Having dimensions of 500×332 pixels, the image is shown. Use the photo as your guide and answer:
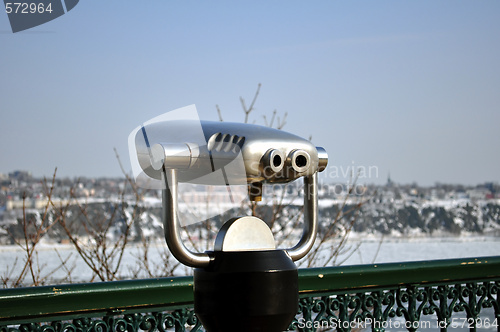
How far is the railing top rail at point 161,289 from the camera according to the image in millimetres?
1439

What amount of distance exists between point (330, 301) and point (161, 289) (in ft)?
1.76

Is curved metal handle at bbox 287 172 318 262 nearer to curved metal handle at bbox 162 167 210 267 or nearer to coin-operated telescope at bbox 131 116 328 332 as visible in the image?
coin-operated telescope at bbox 131 116 328 332

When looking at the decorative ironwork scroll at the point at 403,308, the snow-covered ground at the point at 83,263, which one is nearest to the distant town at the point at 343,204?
the snow-covered ground at the point at 83,263

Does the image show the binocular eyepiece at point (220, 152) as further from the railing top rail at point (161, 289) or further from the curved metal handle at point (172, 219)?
the railing top rail at point (161, 289)

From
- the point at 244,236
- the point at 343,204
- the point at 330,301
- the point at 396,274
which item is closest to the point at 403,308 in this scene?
the point at 396,274

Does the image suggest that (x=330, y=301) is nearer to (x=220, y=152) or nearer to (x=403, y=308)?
(x=403, y=308)

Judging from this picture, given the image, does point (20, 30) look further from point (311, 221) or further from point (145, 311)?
point (311, 221)

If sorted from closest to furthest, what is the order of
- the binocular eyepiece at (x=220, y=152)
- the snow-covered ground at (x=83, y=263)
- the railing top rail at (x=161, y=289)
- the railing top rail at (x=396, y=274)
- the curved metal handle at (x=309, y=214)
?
1. the binocular eyepiece at (x=220, y=152)
2. the curved metal handle at (x=309, y=214)
3. the railing top rail at (x=161, y=289)
4. the railing top rail at (x=396, y=274)
5. the snow-covered ground at (x=83, y=263)

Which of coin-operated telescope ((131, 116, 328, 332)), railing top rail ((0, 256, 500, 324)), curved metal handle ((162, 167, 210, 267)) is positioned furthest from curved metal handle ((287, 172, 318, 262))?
→ railing top rail ((0, 256, 500, 324))

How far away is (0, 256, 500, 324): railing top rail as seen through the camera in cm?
144

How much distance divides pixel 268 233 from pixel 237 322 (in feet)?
0.53

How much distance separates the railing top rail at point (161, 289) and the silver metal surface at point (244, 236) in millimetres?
565

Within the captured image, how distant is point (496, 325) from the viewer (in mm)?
2252

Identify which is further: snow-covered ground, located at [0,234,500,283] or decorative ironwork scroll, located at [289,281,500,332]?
snow-covered ground, located at [0,234,500,283]
